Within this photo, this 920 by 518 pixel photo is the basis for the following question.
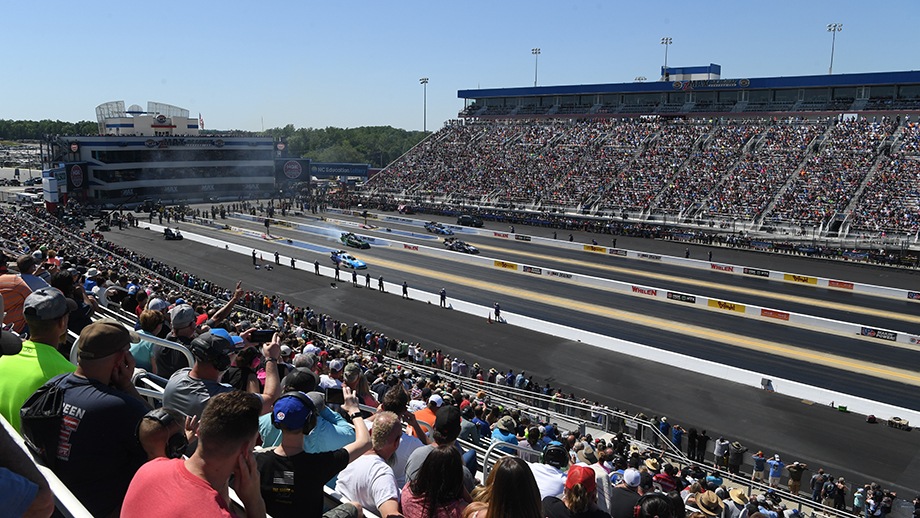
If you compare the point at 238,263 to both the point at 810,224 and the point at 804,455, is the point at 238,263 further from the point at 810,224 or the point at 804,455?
the point at 810,224

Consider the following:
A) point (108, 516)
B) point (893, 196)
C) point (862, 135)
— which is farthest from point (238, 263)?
point (862, 135)

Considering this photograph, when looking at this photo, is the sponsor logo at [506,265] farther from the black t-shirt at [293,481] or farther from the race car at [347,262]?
the black t-shirt at [293,481]

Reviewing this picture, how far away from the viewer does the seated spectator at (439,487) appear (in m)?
3.76

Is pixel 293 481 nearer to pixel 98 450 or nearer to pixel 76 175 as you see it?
pixel 98 450

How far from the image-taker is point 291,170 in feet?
275

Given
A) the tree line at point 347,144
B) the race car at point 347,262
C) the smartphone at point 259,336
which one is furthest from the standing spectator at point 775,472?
the tree line at point 347,144

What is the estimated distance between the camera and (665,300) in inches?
1309

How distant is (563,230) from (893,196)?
24440mm

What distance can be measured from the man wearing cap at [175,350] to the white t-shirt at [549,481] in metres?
3.32

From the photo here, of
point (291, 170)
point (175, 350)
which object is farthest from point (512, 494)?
point (291, 170)

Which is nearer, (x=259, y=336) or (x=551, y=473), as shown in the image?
(x=551, y=473)

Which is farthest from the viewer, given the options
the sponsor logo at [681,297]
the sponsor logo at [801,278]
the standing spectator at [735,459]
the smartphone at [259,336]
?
the sponsor logo at [801,278]

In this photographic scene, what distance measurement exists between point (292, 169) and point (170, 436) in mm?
83869

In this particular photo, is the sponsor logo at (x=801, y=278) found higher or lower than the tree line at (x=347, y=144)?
lower
